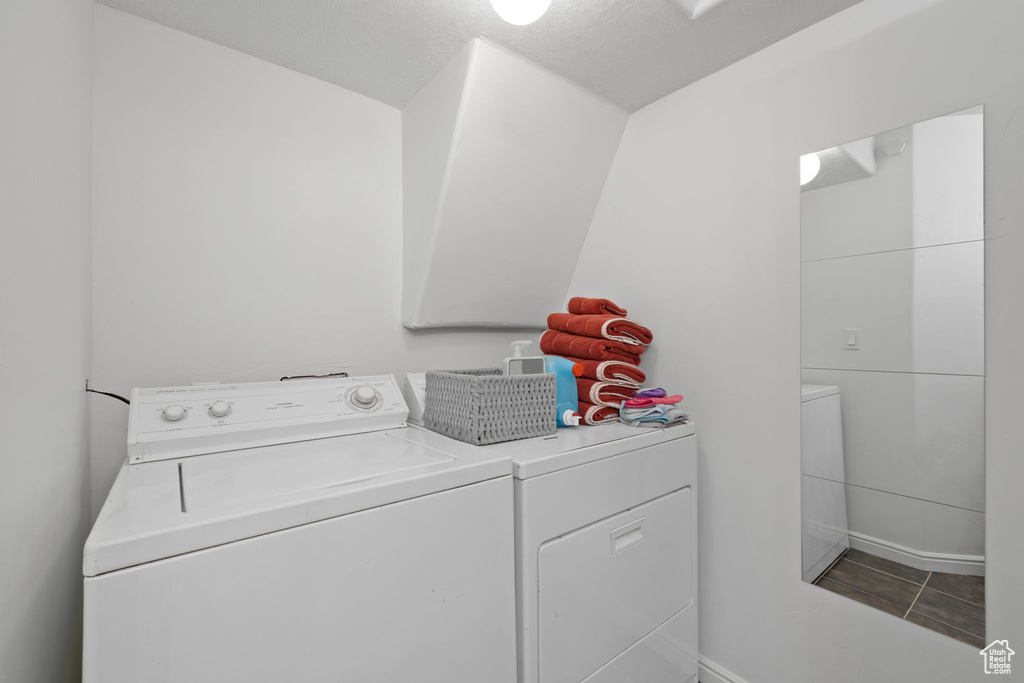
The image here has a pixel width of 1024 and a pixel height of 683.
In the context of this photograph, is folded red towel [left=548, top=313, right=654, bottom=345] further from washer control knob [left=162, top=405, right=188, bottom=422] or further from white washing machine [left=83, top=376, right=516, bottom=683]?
washer control knob [left=162, top=405, right=188, bottom=422]

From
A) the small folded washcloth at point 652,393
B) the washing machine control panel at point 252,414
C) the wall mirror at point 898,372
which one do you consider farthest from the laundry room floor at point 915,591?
the washing machine control panel at point 252,414

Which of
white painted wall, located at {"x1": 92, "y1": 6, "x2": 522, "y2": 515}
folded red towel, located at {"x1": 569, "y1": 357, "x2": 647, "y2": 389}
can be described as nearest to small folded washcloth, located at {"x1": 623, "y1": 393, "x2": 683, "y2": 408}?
folded red towel, located at {"x1": 569, "y1": 357, "x2": 647, "y2": 389}

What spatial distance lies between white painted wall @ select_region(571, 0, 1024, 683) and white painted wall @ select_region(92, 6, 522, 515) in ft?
3.71

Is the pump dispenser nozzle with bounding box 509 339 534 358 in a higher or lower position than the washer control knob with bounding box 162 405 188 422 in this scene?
higher

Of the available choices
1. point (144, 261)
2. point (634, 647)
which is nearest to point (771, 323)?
point (634, 647)

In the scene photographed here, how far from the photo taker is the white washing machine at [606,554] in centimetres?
115

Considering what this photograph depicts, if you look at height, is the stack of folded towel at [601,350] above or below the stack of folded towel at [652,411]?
above

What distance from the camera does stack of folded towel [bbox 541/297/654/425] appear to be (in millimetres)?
1699

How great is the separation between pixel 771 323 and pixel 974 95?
2.51 ft

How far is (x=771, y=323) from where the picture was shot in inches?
62.4

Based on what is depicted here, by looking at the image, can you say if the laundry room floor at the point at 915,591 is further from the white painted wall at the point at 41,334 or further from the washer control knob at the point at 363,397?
the white painted wall at the point at 41,334

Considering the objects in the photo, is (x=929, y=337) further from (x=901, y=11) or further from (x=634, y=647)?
(x=634, y=647)

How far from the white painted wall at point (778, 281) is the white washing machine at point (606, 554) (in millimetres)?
199

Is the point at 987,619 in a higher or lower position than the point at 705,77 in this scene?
lower
